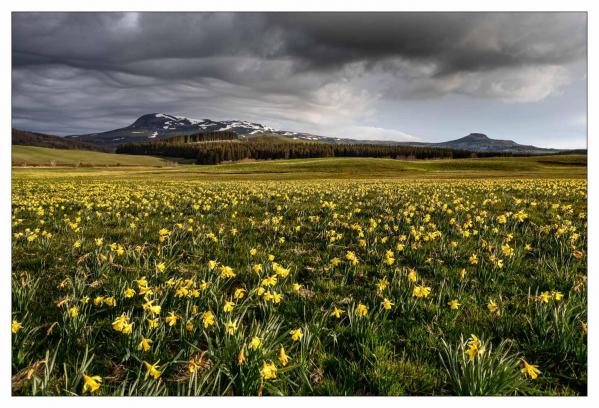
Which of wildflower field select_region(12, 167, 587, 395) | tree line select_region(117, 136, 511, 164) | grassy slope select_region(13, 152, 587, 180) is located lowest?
wildflower field select_region(12, 167, 587, 395)

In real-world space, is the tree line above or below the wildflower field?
above

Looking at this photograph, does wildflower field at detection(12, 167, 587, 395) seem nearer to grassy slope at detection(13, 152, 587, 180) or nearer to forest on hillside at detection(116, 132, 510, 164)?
grassy slope at detection(13, 152, 587, 180)

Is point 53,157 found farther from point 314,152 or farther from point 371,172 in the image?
point 314,152

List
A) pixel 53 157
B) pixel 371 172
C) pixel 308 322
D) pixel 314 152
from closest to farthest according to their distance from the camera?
pixel 308 322 < pixel 371 172 < pixel 53 157 < pixel 314 152

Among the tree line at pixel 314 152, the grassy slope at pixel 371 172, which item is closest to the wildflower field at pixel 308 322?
the grassy slope at pixel 371 172

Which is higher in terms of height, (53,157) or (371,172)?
(53,157)

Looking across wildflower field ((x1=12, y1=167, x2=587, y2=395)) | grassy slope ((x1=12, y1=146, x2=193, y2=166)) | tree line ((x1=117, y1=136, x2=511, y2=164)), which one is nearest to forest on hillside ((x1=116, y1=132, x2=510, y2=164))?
tree line ((x1=117, y1=136, x2=511, y2=164))

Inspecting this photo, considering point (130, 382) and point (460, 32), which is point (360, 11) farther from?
point (130, 382)

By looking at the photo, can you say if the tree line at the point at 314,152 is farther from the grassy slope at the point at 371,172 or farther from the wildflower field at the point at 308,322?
the wildflower field at the point at 308,322

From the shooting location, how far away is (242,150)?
149m

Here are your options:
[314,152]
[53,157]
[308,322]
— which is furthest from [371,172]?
[314,152]
